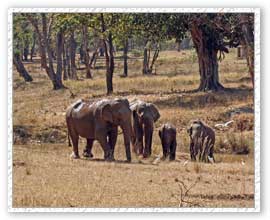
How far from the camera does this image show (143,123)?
1075 centimetres

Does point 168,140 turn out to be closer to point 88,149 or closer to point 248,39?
point 88,149

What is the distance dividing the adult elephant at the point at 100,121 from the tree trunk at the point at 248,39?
4.26ft

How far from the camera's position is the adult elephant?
10.2 metres

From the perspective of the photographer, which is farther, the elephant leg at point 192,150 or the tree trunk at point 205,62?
the tree trunk at point 205,62

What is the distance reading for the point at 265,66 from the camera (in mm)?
8859

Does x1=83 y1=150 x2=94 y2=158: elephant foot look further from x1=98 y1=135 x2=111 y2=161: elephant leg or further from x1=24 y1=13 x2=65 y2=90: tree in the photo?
x1=24 y1=13 x2=65 y2=90: tree

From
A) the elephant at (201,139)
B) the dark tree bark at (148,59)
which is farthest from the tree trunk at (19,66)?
the elephant at (201,139)

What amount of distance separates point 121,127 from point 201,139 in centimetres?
75

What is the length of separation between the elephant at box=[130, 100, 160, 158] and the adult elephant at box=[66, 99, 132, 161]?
0.67 feet

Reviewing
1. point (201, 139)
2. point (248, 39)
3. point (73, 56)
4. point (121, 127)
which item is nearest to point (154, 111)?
point (121, 127)

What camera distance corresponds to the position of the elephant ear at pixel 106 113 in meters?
10.2

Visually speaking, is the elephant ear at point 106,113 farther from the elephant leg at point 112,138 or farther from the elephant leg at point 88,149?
the elephant leg at point 88,149

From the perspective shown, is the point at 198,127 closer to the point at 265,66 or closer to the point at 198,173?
the point at 198,173
